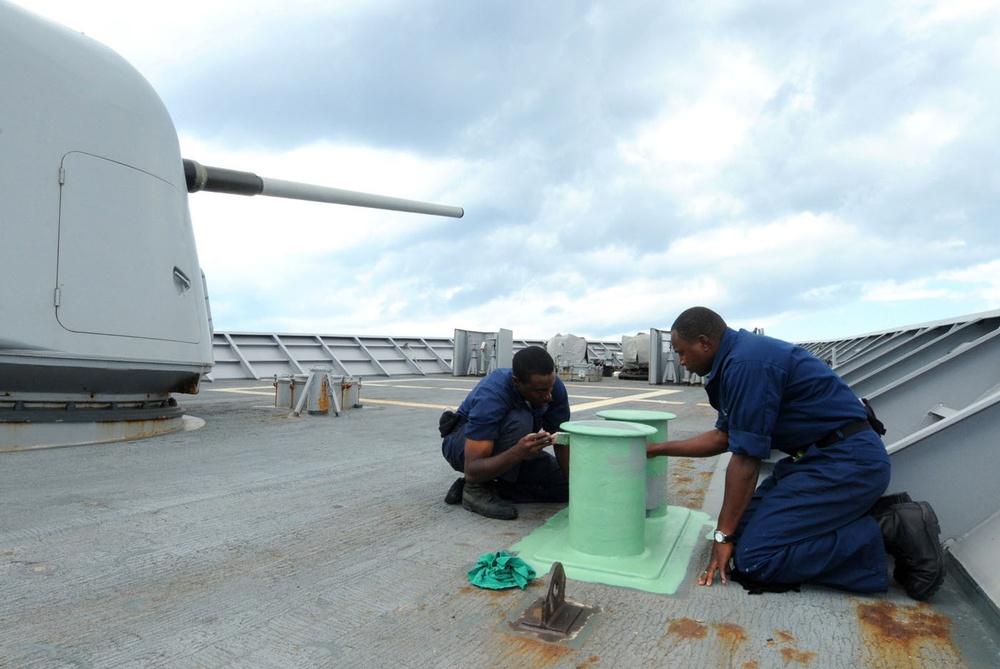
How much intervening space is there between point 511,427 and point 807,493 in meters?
1.32

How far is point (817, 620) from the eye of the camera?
194 centimetres

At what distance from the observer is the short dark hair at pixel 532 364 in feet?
9.35

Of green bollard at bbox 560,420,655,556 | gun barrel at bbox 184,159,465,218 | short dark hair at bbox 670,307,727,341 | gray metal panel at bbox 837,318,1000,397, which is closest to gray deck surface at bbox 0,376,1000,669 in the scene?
green bollard at bbox 560,420,655,556

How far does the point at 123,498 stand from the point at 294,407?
13.9ft

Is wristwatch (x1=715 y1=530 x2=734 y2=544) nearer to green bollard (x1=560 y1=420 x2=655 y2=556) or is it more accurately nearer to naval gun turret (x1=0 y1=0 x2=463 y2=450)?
green bollard (x1=560 y1=420 x2=655 y2=556)

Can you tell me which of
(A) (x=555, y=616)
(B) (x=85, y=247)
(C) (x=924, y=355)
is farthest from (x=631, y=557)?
(C) (x=924, y=355)

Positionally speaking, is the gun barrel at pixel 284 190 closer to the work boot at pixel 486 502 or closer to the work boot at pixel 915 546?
the work boot at pixel 486 502

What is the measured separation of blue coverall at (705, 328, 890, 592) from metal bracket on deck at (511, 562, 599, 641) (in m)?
0.70

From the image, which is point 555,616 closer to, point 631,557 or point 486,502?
point 631,557

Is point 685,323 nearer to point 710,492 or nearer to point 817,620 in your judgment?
point 817,620

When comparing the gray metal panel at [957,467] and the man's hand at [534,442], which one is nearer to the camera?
the gray metal panel at [957,467]

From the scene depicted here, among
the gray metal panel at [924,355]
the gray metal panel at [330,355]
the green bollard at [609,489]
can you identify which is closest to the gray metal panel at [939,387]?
the gray metal panel at [924,355]

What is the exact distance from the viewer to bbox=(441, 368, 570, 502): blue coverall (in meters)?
2.98

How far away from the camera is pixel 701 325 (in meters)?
2.37
